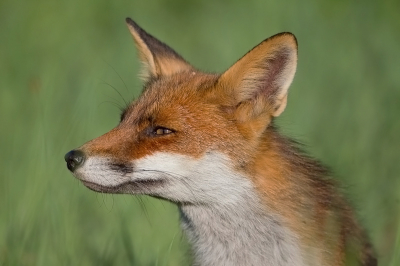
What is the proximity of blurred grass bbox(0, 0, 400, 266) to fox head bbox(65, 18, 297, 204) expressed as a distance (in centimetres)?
66

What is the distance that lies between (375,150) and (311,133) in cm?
89

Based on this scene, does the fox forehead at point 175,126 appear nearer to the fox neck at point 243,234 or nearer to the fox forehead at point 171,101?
the fox forehead at point 171,101

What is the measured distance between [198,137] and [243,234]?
0.75 metres

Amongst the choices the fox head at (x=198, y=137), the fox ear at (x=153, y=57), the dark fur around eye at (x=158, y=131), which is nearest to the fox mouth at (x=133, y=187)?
the fox head at (x=198, y=137)

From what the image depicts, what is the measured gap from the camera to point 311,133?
8.88 meters

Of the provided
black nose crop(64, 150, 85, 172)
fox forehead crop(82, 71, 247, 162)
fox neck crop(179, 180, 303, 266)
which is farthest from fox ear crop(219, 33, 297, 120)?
black nose crop(64, 150, 85, 172)

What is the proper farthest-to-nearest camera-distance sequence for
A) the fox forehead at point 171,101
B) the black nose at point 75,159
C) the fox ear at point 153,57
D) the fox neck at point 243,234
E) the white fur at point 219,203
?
the fox ear at point 153,57
the fox forehead at point 171,101
the fox neck at point 243,234
the white fur at point 219,203
the black nose at point 75,159

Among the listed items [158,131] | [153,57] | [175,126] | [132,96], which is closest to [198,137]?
[175,126]

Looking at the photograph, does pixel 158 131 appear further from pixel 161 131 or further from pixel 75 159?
pixel 75 159

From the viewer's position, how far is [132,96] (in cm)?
901

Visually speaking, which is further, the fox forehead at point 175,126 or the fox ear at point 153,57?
the fox ear at point 153,57

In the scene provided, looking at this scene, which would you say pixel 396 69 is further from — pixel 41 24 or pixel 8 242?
pixel 8 242

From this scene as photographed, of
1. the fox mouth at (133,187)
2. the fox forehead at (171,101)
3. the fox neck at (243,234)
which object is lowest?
the fox neck at (243,234)

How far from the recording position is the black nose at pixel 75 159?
4957mm
